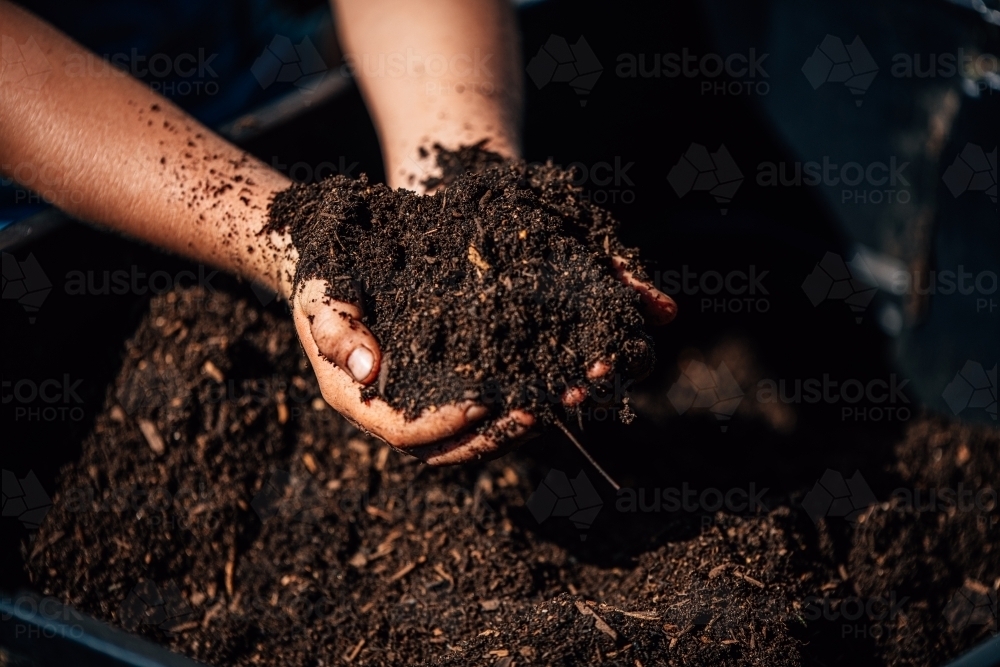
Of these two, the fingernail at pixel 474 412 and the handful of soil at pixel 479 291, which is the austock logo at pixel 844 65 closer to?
the handful of soil at pixel 479 291

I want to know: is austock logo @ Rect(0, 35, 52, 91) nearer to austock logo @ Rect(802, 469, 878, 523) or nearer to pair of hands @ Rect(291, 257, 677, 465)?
pair of hands @ Rect(291, 257, 677, 465)

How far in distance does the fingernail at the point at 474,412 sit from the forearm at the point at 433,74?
0.63 metres

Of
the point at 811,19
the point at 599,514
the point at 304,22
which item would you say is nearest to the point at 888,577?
the point at 599,514

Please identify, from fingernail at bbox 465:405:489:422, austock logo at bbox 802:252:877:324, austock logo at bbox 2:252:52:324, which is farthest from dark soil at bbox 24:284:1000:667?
austock logo at bbox 802:252:877:324

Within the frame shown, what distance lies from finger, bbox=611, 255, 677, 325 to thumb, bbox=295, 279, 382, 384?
443mm

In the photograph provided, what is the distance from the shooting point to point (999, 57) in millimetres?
1610

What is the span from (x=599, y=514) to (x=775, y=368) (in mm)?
868

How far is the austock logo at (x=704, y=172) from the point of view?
2.31 metres

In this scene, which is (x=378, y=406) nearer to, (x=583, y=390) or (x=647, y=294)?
(x=583, y=390)

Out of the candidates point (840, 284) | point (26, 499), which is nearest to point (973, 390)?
point (840, 284)

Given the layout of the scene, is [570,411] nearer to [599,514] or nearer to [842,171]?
[599,514]

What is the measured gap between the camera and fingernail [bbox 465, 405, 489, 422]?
1094mm

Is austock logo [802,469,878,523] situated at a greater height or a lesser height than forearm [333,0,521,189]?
lesser

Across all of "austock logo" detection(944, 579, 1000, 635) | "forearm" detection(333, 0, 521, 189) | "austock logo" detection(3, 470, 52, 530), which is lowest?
"austock logo" detection(944, 579, 1000, 635)
